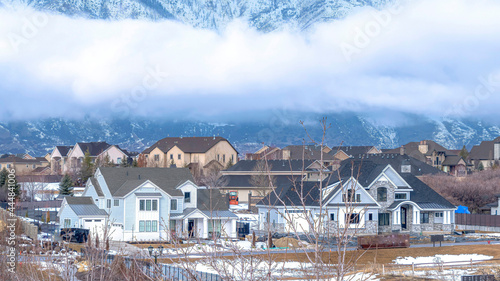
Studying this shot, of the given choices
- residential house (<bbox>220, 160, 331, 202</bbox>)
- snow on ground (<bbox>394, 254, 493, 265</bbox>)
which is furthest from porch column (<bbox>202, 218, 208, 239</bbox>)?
residential house (<bbox>220, 160, 331, 202</bbox>)

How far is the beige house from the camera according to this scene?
132 metres

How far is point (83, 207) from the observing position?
56.7 m

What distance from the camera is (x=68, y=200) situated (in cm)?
5675

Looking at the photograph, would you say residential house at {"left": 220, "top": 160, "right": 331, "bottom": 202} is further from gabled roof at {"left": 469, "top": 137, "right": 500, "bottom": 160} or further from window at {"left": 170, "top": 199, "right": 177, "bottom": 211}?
gabled roof at {"left": 469, "top": 137, "right": 500, "bottom": 160}

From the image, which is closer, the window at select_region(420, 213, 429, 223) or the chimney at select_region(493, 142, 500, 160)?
the window at select_region(420, 213, 429, 223)

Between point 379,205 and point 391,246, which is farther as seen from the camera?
point 379,205

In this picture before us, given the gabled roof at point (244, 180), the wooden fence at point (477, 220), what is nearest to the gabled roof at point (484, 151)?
the gabled roof at point (244, 180)

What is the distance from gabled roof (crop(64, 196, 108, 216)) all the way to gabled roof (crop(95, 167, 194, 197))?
7.03 feet

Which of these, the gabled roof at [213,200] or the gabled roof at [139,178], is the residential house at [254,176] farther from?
the gabled roof at [139,178]

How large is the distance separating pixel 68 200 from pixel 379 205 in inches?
1072

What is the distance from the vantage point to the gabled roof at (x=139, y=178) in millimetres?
56447

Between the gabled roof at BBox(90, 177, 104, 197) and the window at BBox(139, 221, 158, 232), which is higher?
the gabled roof at BBox(90, 177, 104, 197)

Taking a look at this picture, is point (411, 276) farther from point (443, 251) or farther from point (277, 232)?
point (277, 232)

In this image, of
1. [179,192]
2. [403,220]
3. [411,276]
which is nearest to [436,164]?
[403,220]
